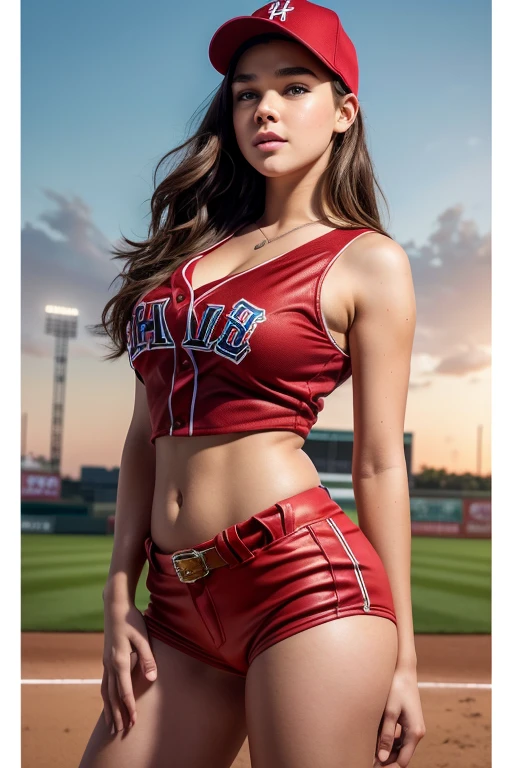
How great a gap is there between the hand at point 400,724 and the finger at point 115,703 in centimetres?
48

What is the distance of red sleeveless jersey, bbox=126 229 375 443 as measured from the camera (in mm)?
1478

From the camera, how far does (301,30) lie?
62.9 inches

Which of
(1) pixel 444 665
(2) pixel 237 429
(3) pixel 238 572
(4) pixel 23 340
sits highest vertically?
(4) pixel 23 340

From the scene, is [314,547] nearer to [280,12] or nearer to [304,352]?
[304,352]

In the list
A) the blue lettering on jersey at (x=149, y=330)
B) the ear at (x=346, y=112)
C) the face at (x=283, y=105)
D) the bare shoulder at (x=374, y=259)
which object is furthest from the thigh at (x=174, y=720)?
the ear at (x=346, y=112)

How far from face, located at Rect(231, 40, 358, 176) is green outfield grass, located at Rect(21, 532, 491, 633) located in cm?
755

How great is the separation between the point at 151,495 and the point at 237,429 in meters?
0.37

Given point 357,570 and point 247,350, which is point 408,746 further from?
point 247,350

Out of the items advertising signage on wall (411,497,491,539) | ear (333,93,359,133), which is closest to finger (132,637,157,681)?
ear (333,93,359,133)

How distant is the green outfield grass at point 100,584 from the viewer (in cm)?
946

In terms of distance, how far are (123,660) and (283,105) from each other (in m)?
1.13

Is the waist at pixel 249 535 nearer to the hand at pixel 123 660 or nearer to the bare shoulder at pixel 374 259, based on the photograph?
the hand at pixel 123 660

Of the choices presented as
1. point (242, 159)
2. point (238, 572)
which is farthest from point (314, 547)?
point (242, 159)
